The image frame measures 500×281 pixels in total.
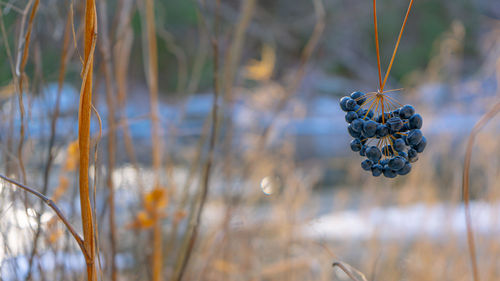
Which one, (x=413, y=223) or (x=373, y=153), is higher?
(x=373, y=153)

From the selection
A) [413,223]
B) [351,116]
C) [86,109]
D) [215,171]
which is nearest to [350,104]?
[351,116]

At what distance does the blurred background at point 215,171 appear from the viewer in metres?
0.39

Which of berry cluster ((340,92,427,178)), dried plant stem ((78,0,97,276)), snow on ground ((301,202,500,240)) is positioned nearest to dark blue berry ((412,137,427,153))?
berry cluster ((340,92,427,178))

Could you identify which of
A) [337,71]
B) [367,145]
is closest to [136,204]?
[367,145]

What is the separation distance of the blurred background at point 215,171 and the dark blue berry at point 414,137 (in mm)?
85

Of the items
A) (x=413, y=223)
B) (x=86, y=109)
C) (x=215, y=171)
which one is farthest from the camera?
(x=413, y=223)

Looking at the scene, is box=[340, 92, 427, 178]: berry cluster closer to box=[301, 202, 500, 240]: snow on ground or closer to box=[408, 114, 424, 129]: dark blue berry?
box=[408, 114, 424, 129]: dark blue berry

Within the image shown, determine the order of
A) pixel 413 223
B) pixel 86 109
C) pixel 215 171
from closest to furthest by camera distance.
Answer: pixel 86 109 → pixel 215 171 → pixel 413 223

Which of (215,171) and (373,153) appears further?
(215,171)

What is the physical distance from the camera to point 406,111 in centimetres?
22

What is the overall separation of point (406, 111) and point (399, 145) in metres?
0.02

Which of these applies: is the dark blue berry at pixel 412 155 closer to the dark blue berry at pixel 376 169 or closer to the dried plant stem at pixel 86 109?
the dark blue berry at pixel 376 169

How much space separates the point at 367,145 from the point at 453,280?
2.65 ft

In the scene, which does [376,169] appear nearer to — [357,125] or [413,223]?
[357,125]
